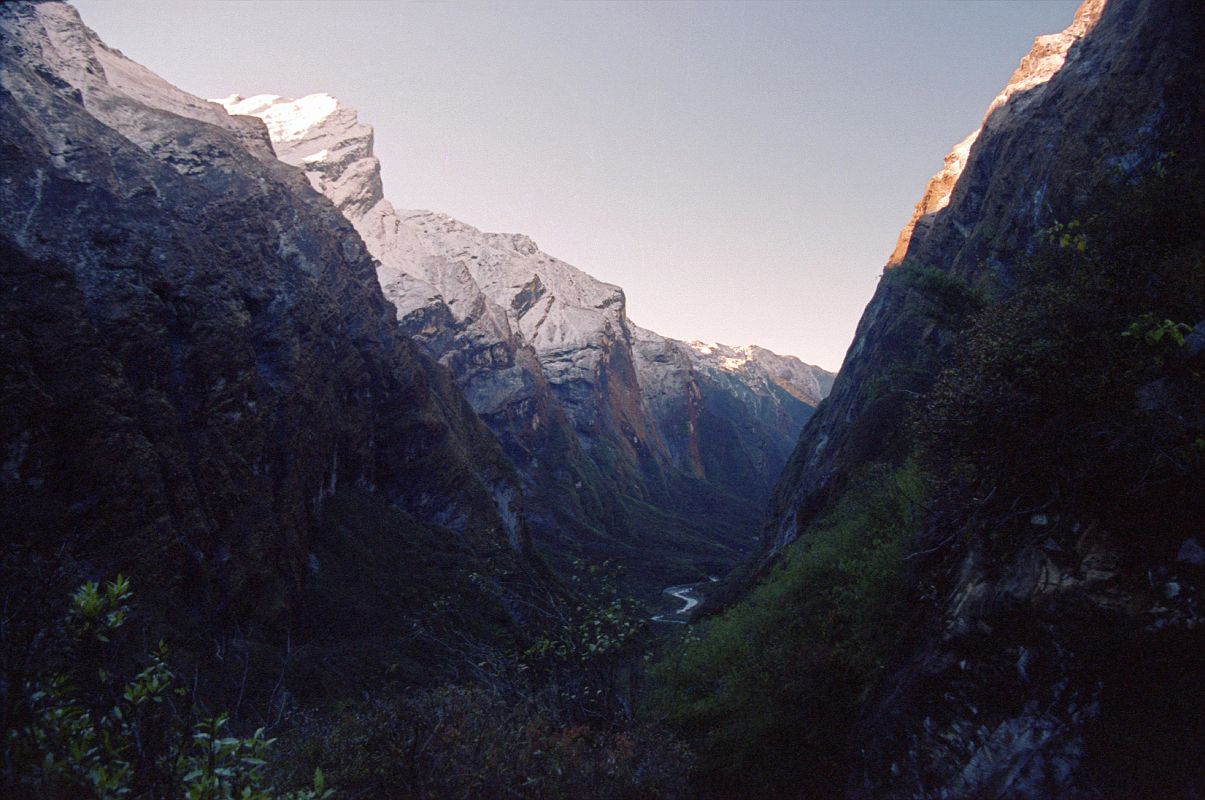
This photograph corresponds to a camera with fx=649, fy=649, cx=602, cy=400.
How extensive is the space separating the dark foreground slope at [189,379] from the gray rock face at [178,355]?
18cm

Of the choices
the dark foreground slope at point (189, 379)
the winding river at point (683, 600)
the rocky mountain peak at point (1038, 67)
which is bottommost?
the winding river at point (683, 600)

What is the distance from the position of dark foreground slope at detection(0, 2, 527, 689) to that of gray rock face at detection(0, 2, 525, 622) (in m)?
0.18

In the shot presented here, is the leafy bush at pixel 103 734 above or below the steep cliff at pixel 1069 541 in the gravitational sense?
below

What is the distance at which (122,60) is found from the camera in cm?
8500

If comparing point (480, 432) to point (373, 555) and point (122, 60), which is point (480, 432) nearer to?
point (373, 555)

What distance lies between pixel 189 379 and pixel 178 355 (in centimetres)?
197

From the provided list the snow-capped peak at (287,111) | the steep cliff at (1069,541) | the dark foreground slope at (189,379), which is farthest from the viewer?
the snow-capped peak at (287,111)

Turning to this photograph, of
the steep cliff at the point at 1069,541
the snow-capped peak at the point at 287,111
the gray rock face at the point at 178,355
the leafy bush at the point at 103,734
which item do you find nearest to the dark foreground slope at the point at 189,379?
the gray rock face at the point at 178,355

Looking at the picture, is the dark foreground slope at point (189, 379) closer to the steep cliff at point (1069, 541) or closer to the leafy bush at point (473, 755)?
the leafy bush at point (473, 755)

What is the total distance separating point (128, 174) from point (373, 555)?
4038 cm

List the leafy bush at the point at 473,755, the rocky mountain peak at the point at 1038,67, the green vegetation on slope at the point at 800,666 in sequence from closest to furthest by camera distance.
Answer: the leafy bush at the point at 473,755, the green vegetation on slope at the point at 800,666, the rocky mountain peak at the point at 1038,67

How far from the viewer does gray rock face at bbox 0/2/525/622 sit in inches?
1459

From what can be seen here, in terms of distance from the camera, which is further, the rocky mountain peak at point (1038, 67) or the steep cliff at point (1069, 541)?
the rocky mountain peak at point (1038, 67)

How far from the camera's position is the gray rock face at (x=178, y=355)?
37.1 m
